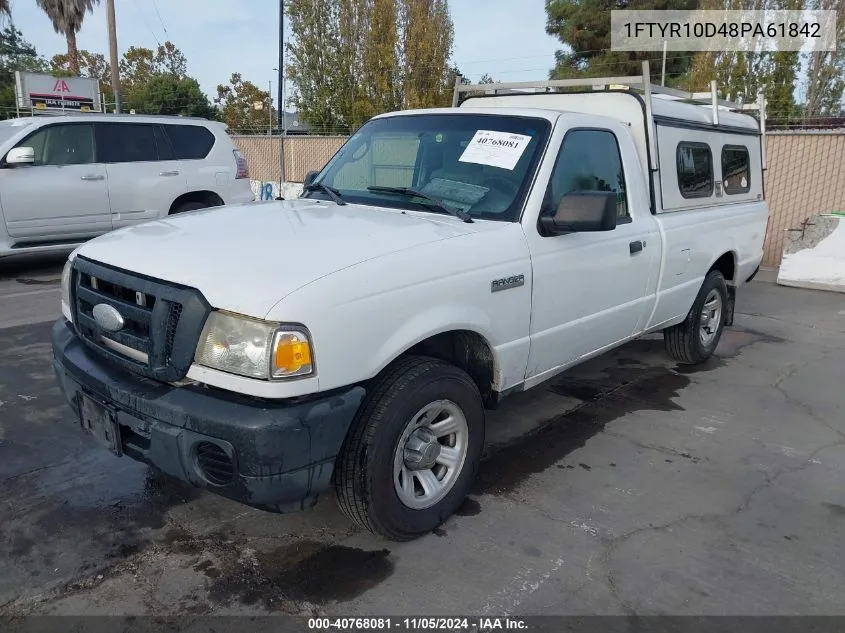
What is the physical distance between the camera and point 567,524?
3.23 meters

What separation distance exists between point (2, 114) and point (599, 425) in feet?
137

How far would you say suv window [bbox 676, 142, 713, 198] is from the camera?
4.86 meters

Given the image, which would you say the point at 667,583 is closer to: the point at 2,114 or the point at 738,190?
the point at 738,190

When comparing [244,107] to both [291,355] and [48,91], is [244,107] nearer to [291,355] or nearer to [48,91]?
[48,91]

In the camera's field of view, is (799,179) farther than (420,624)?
Yes

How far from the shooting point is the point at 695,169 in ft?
16.7

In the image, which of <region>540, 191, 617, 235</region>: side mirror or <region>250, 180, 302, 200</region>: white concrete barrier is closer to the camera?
<region>540, 191, 617, 235</region>: side mirror

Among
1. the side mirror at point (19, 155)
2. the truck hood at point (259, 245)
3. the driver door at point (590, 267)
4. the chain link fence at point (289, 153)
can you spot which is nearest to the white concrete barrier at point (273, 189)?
the chain link fence at point (289, 153)

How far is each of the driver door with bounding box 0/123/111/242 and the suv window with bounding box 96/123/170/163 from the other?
132mm

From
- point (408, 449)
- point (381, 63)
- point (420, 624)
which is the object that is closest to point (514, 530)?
point (408, 449)

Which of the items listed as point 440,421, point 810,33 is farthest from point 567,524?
point 810,33

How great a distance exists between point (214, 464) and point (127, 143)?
26.1ft

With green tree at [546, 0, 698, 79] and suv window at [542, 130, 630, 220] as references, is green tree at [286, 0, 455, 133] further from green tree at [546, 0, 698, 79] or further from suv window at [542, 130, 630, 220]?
suv window at [542, 130, 630, 220]

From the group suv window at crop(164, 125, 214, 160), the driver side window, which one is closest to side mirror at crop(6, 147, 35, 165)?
suv window at crop(164, 125, 214, 160)
